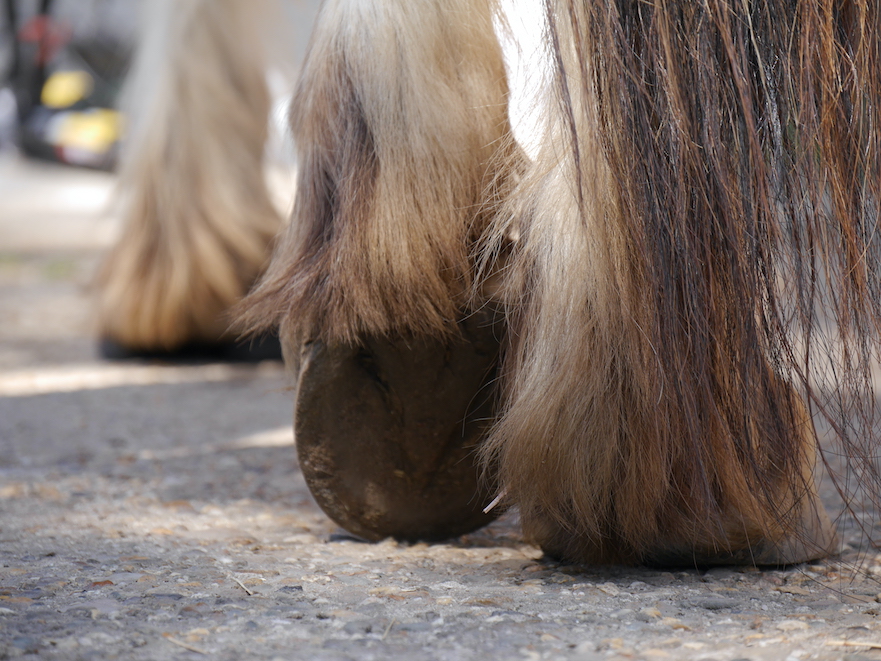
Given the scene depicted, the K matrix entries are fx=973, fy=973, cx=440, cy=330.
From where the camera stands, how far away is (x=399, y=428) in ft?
3.46

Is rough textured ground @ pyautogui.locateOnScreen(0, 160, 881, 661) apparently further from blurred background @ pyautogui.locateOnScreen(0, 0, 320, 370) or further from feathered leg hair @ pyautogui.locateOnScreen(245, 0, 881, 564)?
blurred background @ pyautogui.locateOnScreen(0, 0, 320, 370)

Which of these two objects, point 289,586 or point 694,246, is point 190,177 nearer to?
point 289,586

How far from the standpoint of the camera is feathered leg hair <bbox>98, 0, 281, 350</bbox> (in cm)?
214

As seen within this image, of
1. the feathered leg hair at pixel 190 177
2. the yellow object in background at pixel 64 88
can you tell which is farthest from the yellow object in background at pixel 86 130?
the feathered leg hair at pixel 190 177

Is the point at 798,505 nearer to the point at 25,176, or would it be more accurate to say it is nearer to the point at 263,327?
the point at 263,327

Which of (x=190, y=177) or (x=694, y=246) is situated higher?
(x=190, y=177)

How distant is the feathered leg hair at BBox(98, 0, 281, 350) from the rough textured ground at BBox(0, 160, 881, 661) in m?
0.61

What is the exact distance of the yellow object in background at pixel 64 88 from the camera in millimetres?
5992

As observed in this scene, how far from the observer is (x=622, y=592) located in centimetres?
91

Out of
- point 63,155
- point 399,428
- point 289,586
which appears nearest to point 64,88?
point 63,155

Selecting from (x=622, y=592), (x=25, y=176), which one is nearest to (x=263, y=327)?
(x=622, y=592)

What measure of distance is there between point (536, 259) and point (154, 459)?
0.88 m

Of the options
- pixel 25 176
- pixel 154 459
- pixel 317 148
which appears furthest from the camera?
pixel 25 176

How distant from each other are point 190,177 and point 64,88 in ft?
14.8
